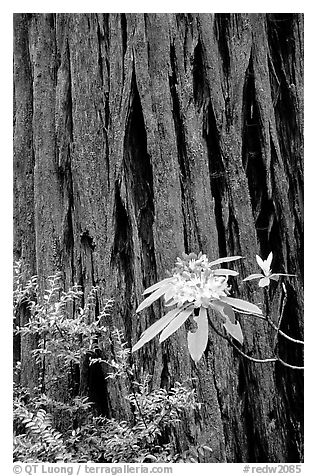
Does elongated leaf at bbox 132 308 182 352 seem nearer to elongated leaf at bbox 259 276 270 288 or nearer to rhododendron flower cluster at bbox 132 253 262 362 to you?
rhododendron flower cluster at bbox 132 253 262 362

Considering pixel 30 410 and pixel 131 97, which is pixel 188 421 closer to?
pixel 30 410

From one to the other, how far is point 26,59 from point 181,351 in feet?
2.68

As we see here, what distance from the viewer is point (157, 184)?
4.47 ft

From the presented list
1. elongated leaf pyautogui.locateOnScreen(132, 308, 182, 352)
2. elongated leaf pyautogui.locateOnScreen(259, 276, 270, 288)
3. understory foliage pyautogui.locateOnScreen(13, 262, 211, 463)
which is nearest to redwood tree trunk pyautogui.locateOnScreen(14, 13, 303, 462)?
understory foliage pyautogui.locateOnScreen(13, 262, 211, 463)

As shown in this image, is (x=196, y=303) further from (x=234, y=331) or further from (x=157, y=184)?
(x=157, y=184)

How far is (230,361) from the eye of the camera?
1.35 meters

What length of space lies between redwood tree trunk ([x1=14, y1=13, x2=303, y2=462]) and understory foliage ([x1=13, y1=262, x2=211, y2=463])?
40mm

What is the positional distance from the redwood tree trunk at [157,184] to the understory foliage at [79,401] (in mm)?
40

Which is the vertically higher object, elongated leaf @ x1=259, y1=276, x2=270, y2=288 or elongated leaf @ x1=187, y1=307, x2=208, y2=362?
elongated leaf @ x1=259, y1=276, x2=270, y2=288

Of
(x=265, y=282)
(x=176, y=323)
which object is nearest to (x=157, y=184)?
(x=265, y=282)

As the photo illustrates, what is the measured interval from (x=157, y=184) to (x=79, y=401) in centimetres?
54

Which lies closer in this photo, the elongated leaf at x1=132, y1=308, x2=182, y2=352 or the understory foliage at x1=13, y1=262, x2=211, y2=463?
the elongated leaf at x1=132, y1=308, x2=182, y2=352

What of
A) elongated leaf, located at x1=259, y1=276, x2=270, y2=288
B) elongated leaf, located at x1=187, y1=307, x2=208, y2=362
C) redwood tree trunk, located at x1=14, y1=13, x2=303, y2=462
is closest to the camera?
elongated leaf, located at x1=187, y1=307, x2=208, y2=362

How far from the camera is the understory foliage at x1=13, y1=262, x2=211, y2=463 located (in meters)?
1.23
